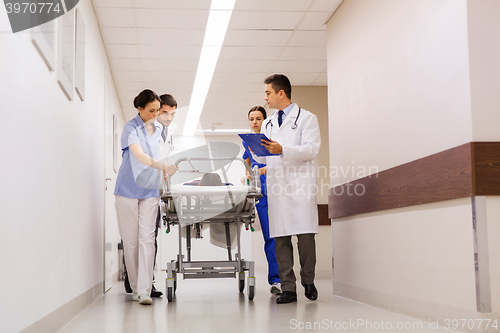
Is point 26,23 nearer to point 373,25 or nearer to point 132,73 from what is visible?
point 373,25

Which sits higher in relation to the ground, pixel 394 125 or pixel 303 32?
pixel 303 32

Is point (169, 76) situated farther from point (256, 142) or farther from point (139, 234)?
point (256, 142)

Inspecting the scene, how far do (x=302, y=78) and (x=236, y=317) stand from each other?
4208 mm

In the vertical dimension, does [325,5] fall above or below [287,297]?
above

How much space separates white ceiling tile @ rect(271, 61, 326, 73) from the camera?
5.83m

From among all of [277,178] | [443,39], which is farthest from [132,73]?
[443,39]

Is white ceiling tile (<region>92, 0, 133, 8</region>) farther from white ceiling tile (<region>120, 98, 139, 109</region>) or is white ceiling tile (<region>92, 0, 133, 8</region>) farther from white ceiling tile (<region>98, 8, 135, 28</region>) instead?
white ceiling tile (<region>120, 98, 139, 109</region>)

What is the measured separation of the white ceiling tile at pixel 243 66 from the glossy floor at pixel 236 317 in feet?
9.78

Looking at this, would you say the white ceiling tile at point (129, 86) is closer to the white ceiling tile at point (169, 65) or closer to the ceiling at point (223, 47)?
the ceiling at point (223, 47)

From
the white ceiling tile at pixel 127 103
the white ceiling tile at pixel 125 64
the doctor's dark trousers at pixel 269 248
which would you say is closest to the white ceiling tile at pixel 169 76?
the white ceiling tile at pixel 125 64

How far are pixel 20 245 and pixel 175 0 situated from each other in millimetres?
2869

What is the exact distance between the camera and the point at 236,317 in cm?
280

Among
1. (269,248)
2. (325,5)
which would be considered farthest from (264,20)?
(269,248)

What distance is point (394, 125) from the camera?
3049mm
